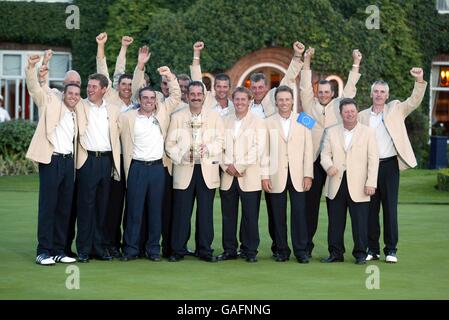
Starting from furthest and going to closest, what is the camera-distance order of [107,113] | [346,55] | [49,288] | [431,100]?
1. [431,100]
2. [346,55]
3. [107,113]
4. [49,288]

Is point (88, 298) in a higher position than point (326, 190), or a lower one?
lower

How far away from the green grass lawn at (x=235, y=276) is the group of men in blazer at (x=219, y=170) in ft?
0.89

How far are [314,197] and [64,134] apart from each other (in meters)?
2.61

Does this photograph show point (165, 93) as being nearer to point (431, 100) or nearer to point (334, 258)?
point (334, 258)

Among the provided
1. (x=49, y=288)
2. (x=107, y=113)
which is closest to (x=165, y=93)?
(x=107, y=113)

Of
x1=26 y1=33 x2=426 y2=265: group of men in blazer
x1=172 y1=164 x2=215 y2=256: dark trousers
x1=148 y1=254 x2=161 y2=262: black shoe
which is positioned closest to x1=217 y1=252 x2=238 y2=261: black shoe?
x1=26 y1=33 x2=426 y2=265: group of men in blazer

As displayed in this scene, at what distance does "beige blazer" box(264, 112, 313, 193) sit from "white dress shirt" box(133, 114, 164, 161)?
1.12 m

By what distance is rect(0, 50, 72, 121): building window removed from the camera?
27516 mm

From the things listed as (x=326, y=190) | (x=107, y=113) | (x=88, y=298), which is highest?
(x=107, y=113)

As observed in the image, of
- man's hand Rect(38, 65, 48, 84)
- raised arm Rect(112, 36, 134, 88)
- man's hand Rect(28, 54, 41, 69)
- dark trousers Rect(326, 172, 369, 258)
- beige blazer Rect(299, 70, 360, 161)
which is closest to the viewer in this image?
man's hand Rect(28, 54, 41, 69)

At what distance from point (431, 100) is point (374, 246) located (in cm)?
1709

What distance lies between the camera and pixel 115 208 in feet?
38.9

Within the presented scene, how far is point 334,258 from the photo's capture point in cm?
1166

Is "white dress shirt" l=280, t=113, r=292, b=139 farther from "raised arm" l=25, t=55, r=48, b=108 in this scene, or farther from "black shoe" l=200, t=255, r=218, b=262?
"raised arm" l=25, t=55, r=48, b=108
